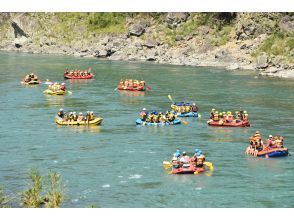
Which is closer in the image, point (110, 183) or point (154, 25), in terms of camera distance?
point (110, 183)

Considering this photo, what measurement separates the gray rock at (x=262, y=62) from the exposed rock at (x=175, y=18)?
32770 millimetres

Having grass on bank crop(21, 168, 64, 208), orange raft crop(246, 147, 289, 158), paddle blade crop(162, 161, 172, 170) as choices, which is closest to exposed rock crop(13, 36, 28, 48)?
orange raft crop(246, 147, 289, 158)

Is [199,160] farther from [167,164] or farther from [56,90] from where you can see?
[56,90]

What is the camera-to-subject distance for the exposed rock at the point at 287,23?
109 meters

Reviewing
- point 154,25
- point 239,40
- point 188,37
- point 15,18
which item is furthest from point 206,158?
point 15,18

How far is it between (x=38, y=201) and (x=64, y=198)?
2.23 m

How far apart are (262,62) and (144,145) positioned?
5726cm

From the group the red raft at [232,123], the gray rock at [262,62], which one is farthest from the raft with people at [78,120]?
the gray rock at [262,62]

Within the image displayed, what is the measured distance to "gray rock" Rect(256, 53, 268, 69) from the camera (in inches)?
3933

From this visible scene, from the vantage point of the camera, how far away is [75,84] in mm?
85938

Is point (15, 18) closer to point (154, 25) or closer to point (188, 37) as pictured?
point (154, 25)

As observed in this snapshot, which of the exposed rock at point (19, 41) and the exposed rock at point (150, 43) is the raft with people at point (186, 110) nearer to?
the exposed rock at point (150, 43)

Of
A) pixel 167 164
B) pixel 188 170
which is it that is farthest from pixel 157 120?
pixel 188 170

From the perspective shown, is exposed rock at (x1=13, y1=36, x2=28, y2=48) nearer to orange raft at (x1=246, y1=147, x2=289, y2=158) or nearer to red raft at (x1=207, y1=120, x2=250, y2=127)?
red raft at (x1=207, y1=120, x2=250, y2=127)
